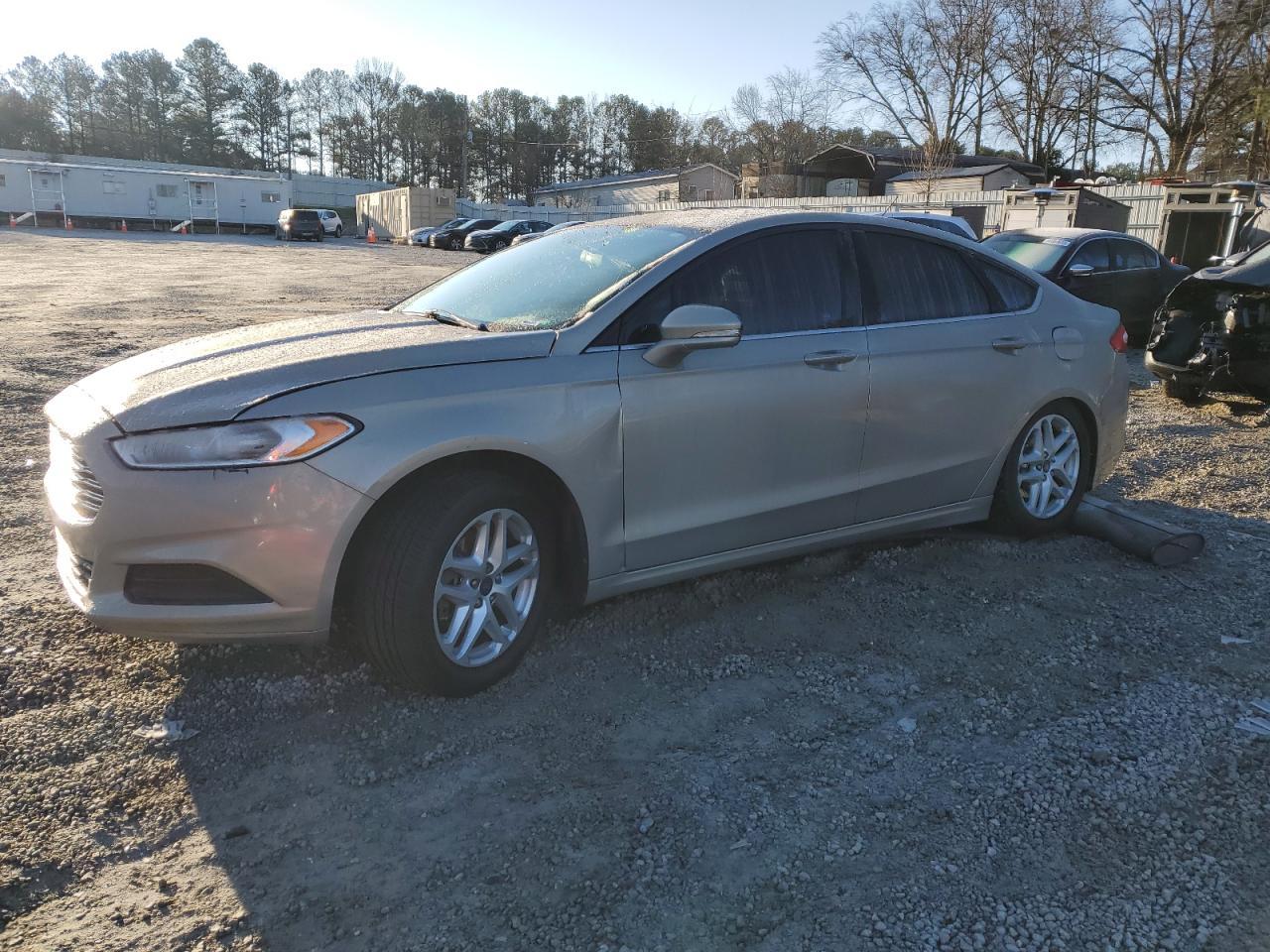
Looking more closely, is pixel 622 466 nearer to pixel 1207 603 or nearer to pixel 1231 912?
pixel 1231 912

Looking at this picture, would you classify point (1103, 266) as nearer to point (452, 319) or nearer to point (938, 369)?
point (938, 369)

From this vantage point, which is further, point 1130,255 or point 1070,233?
point 1130,255

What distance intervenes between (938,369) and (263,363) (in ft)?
9.27

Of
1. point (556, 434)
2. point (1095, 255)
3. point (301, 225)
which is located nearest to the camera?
point (556, 434)

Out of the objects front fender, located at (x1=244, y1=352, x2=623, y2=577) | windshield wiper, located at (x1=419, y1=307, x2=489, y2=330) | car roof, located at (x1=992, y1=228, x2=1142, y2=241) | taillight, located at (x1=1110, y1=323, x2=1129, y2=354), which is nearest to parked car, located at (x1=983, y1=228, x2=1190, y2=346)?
car roof, located at (x1=992, y1=228, x2=1142, y2=241)

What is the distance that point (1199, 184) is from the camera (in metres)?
17.2

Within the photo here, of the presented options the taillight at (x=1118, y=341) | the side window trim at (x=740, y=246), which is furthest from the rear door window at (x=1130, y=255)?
the side window trim at (x=740, y=246)

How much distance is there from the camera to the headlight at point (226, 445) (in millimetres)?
2736

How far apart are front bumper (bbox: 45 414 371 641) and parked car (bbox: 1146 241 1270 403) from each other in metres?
7.72

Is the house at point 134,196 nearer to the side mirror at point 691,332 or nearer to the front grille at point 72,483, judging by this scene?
the front grille at point 72,483

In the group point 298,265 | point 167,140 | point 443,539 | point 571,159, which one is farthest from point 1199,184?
point 167,140

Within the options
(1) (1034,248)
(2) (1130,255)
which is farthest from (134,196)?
(2) (1130,255)

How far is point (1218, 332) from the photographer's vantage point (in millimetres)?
7926

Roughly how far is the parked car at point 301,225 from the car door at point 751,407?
146 ft
